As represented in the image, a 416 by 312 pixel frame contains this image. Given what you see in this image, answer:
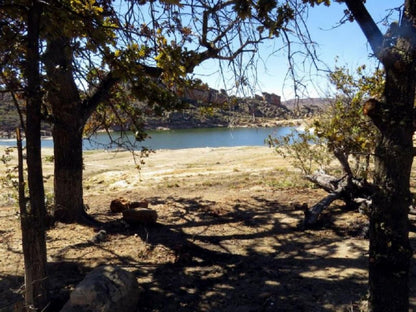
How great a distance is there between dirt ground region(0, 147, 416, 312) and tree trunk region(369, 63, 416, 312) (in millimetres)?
614

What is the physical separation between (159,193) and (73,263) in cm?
505

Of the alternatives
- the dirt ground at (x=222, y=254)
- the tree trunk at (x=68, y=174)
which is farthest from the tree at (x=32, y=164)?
the tree trunk at (x=68, y=174)

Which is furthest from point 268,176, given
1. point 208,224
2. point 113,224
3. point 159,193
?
point 113,224

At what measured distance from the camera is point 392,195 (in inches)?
120

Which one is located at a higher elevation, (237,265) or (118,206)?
(118,206)

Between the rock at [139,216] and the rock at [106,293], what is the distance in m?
2.70

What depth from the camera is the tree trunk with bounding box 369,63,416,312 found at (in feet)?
9.47

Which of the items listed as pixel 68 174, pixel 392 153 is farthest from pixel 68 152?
pixel 392 153

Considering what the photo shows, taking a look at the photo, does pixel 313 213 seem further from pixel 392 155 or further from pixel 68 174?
pixel 68 174

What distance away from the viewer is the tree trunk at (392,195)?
2.89 m

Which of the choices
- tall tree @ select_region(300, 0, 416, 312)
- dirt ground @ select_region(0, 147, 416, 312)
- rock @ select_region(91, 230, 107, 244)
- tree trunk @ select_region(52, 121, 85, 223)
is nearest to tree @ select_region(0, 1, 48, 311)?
dirt ground @ select_region(0, 147, 416, 312)

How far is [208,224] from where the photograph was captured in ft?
23.5

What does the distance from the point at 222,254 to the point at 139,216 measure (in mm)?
1947

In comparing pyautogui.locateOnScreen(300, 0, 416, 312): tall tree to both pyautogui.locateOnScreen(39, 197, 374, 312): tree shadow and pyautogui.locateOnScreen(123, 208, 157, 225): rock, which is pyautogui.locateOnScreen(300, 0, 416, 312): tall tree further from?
pyautogui.locateOnScreen(123, 208, 157, 225): rock
